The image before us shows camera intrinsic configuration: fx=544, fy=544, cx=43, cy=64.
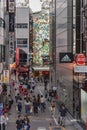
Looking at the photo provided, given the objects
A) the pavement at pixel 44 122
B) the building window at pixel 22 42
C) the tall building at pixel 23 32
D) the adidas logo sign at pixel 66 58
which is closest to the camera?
the pavement at pixel 44 122

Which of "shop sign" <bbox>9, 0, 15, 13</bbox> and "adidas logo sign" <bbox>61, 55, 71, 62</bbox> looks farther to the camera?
"shop sign" <bbox>9, 0, 15, 13</bbox>

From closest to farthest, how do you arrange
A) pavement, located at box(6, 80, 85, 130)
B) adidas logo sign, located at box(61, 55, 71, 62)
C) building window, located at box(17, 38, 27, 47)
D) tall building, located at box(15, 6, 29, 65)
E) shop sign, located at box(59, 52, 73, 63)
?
pavement, located at box(6, 80, 85, 130), shop sign, located at box(59, 52, 73, 63), adidas logo sign, located at box(61, 55, 71, 62), tall building, located at box(15, 6, 29, 65), building window, located at box(17, 38, 27, 47)

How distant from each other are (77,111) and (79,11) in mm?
6977

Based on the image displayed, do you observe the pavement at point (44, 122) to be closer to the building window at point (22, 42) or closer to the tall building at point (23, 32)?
the tall building at point (23, 32)

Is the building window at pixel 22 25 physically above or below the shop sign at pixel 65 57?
above

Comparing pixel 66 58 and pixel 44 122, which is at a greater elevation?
pixel 66 58

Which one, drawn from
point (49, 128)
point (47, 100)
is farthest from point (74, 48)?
point (47, 100)

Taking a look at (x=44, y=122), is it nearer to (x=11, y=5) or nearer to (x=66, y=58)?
(x=66, y=58)

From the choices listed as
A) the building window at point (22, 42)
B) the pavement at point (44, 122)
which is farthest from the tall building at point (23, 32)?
the pavement at point (44, 122)

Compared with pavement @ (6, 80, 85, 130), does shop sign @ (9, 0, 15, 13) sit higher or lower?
higher

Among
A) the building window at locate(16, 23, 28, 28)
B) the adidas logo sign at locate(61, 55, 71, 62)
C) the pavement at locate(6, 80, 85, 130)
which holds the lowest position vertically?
the pavement at locate(6, 80, 85, 130)

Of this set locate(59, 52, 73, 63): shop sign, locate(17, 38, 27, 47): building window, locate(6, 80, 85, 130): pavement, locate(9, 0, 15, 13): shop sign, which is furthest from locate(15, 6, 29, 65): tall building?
locate(59, 52, 73, 63): shop sign

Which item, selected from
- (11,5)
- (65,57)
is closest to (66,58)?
(65,57)

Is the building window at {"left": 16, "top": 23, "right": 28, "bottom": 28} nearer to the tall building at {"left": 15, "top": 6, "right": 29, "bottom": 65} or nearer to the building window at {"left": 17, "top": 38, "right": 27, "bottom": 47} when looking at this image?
the tall building at {"left": 15, "top": 6, "right": 29, "bottom": 65}
